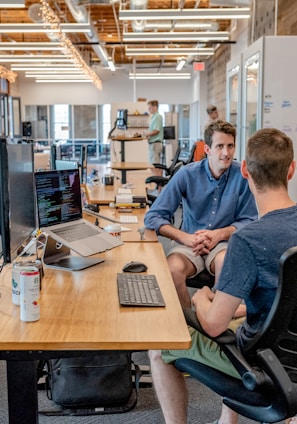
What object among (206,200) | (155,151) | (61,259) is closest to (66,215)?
(61,259)

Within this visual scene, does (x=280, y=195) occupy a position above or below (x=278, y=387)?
above

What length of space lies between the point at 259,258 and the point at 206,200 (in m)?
1.45

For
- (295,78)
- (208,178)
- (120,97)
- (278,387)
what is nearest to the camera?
(278,387)

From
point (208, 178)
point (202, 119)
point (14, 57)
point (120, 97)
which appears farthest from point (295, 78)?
point (120, 97)

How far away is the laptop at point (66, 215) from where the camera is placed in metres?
2.25

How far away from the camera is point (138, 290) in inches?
75.0

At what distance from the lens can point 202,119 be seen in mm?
15461

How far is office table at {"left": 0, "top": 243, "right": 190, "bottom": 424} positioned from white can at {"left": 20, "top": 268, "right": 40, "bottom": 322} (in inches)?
1.1

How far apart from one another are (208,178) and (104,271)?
1.06 meters

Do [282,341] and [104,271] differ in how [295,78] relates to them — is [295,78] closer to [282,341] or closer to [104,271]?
[104,271]

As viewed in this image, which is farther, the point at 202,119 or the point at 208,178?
the point at 202,119

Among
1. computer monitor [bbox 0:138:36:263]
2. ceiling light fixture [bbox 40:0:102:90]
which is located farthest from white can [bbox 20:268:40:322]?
ceiling light fixture [bbox 40:0:102:90]

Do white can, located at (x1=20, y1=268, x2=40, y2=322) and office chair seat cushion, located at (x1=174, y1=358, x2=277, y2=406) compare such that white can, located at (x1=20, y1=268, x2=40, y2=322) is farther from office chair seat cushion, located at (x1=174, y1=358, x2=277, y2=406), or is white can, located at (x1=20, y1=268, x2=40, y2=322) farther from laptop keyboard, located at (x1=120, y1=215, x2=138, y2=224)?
laptop keyboard, located at (x1=120, y1=215, x2=138, y2=224)

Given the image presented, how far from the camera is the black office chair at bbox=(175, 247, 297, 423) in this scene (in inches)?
58.3
